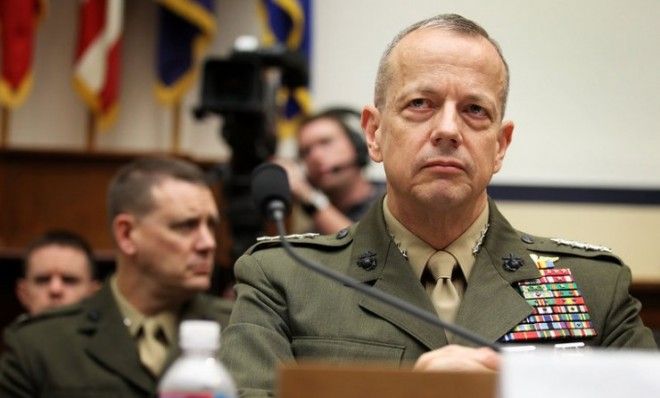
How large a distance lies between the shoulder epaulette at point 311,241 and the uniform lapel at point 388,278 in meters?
0.03

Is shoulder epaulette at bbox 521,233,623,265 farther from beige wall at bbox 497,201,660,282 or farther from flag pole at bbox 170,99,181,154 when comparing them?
flag pole at bbox 170,99,181,154

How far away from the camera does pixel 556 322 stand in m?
1.76

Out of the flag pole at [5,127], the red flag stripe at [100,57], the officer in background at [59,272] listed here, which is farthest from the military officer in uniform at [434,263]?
the flag pole at [5,127]

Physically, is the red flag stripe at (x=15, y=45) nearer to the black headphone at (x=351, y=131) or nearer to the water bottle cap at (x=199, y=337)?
the black headphone at (x=351, y=131)

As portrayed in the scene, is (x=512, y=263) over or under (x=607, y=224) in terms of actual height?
over

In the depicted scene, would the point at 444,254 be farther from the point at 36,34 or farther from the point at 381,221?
the point at 36,34

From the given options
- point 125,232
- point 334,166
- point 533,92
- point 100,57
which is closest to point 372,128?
point 125,232

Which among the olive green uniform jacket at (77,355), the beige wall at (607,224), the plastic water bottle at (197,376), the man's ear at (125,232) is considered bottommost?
the olive green uniform jacket at (77,355)

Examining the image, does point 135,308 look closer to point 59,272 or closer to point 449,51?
point 59,272

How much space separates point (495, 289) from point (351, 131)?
2.04 metres

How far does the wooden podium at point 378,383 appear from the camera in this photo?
3.37 feet

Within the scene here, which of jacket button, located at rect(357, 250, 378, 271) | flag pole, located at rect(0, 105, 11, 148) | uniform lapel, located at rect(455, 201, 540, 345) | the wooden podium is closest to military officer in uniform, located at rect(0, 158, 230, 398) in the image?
jacket button, located at rect(357, 250, 378, 271)

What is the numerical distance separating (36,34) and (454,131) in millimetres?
3680

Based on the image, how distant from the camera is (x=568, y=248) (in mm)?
1929
